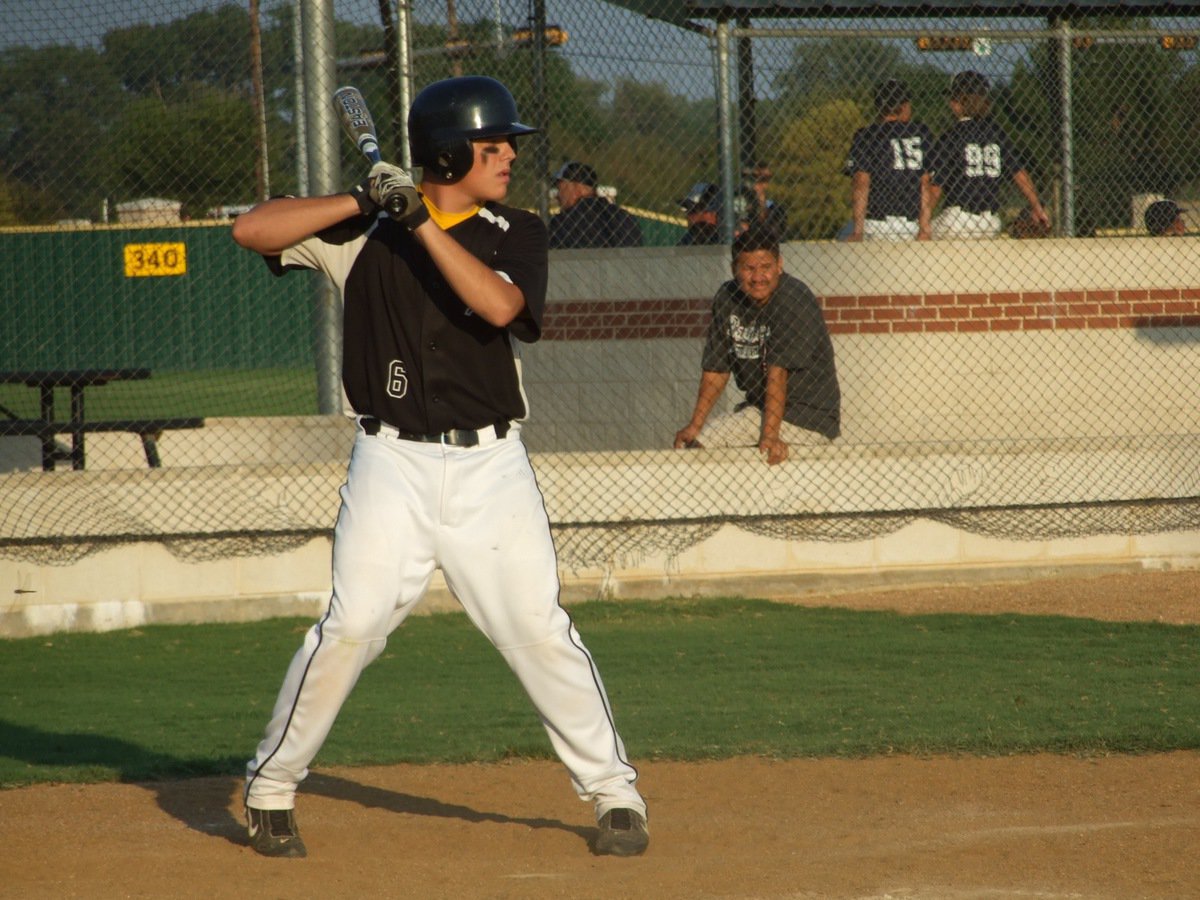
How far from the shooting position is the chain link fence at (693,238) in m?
8.41

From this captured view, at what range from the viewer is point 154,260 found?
9469 millimetres

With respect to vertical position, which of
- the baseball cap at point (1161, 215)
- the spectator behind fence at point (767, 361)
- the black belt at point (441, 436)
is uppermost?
the baseball cap at point (1161, 215)

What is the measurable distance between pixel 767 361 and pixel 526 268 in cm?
462

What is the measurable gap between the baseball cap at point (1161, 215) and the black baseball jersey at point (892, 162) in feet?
5.16

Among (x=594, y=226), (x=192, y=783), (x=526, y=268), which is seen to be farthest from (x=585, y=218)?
(x=526, y=268)

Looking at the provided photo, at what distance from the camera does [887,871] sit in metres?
3.79

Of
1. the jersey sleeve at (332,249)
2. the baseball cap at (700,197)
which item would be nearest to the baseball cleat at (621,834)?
the jersey sleeve at (332,249)

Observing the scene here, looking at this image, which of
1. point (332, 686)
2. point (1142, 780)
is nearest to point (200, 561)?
point (332, 686)

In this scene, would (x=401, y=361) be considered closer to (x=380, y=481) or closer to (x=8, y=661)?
(x=380, y=481)

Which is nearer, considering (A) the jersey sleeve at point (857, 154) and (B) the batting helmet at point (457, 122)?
(B) the batting helmet at point (457, 122)

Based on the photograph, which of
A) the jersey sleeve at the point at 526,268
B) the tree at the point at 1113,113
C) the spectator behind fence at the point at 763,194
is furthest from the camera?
the tree at the point at 1113,113

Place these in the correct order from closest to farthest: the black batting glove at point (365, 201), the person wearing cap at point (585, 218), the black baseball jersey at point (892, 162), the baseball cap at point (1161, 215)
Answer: the black batting glove at point (365, 201), the person wearing cap at point (585, 218), the black baseball jersey at point (892, 162), the baseball cap at point (1161, 215)

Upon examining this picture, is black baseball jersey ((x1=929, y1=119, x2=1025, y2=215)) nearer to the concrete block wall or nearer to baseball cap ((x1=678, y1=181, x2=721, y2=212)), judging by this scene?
the concrete block wall

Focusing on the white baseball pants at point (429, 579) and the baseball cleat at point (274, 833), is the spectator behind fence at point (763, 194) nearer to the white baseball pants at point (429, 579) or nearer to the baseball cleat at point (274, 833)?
the white baseball pants at point (429, 579)
